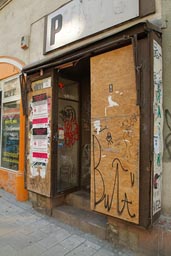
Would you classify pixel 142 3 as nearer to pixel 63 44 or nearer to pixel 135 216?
pixel 63 44

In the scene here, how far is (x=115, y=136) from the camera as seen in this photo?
2787mm

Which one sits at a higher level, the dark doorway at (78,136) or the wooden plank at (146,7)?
the wooden plank at (146,7)

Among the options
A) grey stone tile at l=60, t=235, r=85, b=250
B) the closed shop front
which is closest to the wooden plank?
the closed shop front

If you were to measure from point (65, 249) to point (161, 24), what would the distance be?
3211 millimetres

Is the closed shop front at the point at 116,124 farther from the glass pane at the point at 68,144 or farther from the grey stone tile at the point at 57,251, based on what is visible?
the grey stone tile at the point at 57,251

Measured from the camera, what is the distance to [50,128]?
12.3ft

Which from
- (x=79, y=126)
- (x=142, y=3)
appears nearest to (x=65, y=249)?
(x=79, y=126)

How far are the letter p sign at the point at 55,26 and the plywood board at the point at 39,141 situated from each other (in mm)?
973

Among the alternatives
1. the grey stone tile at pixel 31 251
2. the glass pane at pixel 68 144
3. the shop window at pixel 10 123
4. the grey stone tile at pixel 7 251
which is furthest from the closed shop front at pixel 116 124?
the shop window at pixel 10 123

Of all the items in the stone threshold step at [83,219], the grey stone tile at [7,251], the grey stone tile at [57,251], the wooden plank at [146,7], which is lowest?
the grey stone tile at [57,251]

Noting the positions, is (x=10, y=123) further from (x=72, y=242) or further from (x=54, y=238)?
(x=72, y=242)

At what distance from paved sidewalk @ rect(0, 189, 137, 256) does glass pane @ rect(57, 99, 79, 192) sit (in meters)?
0.73

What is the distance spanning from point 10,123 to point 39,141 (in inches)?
73.4

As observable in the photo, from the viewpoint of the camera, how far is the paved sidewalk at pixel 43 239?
Answer: 2746 mm
